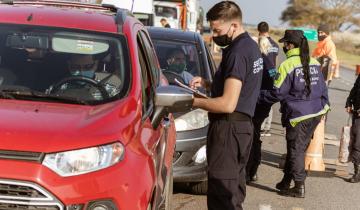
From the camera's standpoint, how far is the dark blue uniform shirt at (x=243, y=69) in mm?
5051

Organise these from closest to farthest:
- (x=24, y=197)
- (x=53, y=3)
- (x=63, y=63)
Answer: (x=24, y=197), (x=63, y=63), (x=53, y=3)

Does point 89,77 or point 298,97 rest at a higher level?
point 89,77

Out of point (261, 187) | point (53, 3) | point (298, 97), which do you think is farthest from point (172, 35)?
point (53, 3)

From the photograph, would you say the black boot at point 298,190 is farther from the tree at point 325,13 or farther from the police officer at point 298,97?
the tree at point 325,13

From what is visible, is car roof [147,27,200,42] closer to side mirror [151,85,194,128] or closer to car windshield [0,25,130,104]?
car windshield [0,25,130,104]

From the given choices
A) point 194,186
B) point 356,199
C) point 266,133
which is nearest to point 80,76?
point 194,186

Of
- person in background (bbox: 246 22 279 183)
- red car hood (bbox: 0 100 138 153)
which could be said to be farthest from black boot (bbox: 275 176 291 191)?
red car hood (bbox: 0 100 138 153)

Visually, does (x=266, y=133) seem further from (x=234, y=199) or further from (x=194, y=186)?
(x=234, y=199)

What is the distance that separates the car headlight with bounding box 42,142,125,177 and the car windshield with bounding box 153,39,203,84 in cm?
476

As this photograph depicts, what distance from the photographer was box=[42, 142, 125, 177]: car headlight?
3.74m

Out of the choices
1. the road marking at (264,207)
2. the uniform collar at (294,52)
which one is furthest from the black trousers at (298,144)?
the uniform collar at (294,52)

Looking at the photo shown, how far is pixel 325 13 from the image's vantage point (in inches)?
4882

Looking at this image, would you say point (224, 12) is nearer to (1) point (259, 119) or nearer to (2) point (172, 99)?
(2) point (172, 99)

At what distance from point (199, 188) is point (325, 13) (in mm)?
119830
